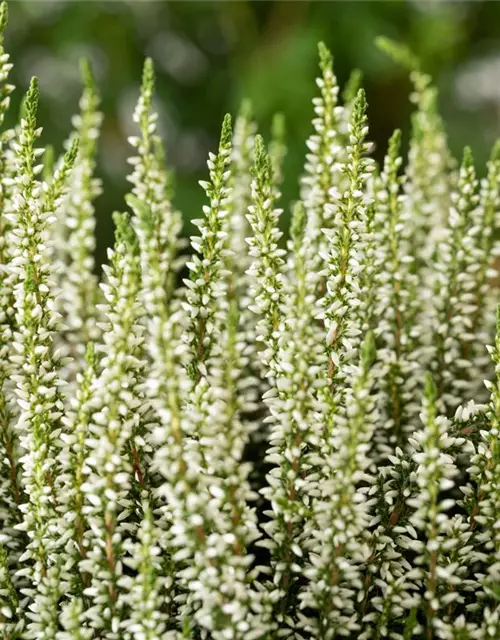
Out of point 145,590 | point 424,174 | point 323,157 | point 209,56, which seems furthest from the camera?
point 209,56

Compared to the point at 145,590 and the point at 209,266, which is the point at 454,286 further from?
the point at 145,590

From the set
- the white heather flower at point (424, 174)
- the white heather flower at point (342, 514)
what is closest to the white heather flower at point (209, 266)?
the white heather flower at point (342, 514)

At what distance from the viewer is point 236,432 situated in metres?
0.39

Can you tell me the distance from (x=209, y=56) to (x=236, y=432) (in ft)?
5.80

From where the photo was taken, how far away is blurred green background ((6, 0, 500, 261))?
1.71m

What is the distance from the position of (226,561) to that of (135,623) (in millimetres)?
65

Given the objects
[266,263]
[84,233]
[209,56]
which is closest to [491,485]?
[266,263]

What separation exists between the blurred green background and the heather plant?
110cm

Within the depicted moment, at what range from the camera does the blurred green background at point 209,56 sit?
5.62 ft

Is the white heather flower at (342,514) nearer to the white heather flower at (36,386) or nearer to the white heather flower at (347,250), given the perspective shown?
the white heather flower at (347,250)

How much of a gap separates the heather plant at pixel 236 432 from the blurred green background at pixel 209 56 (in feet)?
3.60

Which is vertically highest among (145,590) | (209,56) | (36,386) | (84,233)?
(209,56)

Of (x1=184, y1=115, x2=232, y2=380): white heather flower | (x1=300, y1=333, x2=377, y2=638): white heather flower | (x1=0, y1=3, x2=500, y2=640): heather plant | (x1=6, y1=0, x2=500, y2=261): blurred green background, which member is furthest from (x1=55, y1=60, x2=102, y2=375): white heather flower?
(x1=6, y1=0, x2=500, y2=261): blurred green background

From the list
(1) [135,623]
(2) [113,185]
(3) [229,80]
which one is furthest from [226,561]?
(3) [229,80]
